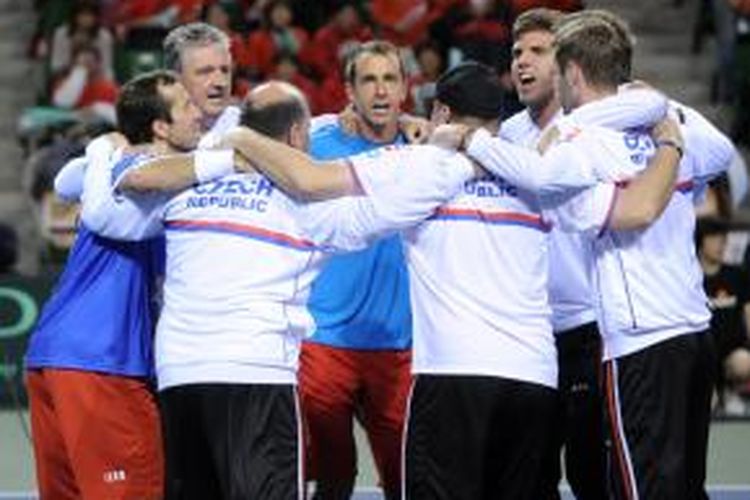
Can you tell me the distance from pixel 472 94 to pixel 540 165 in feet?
1.32

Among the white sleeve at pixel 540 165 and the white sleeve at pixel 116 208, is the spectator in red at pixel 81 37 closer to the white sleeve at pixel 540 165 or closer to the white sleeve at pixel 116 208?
the white sleeve at pixel 116 208

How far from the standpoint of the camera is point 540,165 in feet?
25.3

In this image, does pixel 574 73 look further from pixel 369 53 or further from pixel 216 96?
pixel 216 96

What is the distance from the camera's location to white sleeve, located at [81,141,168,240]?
807 cm

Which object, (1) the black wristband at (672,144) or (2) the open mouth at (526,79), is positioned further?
Answer: (2) the open mouth at (526,79)

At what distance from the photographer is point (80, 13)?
18.4m

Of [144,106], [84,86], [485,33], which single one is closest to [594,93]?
[144,106]

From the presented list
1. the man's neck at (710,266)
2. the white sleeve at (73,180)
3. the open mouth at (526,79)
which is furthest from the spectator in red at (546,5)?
the white sleeve at (73,180)

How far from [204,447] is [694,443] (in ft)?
5.18

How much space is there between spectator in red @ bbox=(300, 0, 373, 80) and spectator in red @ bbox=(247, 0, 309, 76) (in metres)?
0.10

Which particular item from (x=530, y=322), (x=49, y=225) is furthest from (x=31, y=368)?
(x=49, y=225)

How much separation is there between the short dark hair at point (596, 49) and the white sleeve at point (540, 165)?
255 mm

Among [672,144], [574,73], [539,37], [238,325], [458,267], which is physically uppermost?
[539,37]

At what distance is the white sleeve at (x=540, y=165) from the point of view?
7.69 m
